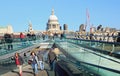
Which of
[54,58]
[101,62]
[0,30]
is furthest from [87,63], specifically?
[0,30]

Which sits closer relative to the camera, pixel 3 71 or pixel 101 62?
pixel 101 62

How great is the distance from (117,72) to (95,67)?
232 centimetres

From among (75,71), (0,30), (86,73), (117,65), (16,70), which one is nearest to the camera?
(117,65)

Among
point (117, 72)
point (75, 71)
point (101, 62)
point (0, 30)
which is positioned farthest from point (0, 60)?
point (0, 30)

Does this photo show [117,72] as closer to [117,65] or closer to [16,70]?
[117,65]

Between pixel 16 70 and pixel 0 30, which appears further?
pixel 0 30

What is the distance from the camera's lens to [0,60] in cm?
2684

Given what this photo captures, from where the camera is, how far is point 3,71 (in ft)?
78.9

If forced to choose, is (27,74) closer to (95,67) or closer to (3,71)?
(3,71)

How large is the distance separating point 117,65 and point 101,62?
1.26 metres

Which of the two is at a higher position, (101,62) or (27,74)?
(101,62)

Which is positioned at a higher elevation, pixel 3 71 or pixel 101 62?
pixel 101 62

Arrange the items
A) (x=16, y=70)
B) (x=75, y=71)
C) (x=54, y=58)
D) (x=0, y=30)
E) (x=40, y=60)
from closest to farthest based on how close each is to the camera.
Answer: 1. (x=75, y=71)
2. (x=54, y=58)
3. (x=40, y=60)
4. (x=16, y=70)
5. (x=0, y=30)

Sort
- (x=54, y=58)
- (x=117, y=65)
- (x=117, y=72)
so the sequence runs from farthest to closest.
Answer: (x=54, y=58)
(x=117, y=65)
(x=117, y=72)
